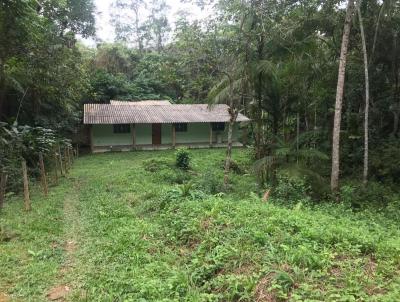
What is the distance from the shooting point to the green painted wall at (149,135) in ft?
84.1

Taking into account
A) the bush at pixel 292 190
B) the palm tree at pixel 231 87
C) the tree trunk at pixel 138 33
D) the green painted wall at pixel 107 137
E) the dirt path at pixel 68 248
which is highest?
the tree trunk at pixel 138 33

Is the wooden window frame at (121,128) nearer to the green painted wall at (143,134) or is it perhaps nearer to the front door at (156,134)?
the green painted wall at (143,134)

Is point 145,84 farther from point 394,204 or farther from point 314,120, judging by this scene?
point 394,204

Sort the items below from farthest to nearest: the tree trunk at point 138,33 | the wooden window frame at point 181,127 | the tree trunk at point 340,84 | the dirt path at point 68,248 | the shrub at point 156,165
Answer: the tree trunk at point 138,33 < the wooden window frame at point 181,127 < the shrub at point 156,165 < the tree trunk at point 340,84 < the dirt path at point 68,248

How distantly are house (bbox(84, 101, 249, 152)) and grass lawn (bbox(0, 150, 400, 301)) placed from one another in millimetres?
16375

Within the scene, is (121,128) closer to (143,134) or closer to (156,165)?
(143,134)

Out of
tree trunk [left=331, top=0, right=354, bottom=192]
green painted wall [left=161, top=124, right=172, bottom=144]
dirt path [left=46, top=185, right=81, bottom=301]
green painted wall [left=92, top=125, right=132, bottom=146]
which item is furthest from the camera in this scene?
green painted wall [left=161, top=124, right=172, bottom=144]

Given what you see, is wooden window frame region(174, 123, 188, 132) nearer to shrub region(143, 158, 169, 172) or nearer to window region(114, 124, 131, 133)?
window region(114, 124, 131, 133)

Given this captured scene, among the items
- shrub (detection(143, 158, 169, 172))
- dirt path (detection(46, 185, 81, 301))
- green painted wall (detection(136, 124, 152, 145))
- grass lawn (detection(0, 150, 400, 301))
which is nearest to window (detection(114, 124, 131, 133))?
green painted wall (detection(136, 124, 152, 145))

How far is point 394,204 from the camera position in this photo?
32.1 ft


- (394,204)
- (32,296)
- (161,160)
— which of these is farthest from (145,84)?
(32,296)

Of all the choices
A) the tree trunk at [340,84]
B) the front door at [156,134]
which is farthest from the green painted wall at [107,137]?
the tree trunk at [340,84]

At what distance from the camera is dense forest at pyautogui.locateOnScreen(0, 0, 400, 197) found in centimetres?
1047

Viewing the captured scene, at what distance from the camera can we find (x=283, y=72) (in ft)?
35.7
